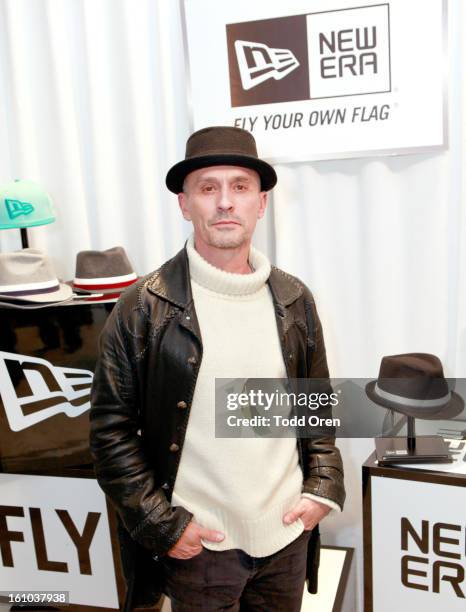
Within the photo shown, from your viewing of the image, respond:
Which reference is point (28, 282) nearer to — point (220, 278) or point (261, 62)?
point (220, 278)

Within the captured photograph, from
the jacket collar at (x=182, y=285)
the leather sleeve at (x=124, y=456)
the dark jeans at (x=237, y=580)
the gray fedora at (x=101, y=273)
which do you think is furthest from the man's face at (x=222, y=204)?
the dark jeans at (x=237, y=580)

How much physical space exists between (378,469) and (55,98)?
1.99 meters

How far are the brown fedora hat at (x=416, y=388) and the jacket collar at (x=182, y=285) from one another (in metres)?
0.57

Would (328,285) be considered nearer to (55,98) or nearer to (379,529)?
(379,529)

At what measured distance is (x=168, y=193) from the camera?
2383 millimetres

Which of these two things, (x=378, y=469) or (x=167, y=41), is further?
(x=167, y=41)

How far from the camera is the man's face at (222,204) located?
151cm

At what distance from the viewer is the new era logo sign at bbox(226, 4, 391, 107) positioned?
205 centimetres

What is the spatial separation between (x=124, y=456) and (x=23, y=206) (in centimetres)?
114

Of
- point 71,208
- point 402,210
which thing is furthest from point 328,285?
point 71,208

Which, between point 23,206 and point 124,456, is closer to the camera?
point 124,456

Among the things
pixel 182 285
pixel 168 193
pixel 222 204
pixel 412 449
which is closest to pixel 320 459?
pixel 412 449

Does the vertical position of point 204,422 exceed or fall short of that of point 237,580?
it exceeds it

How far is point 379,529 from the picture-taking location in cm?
193
